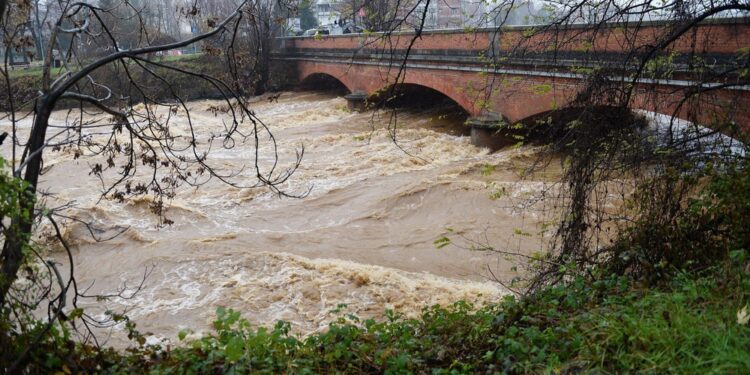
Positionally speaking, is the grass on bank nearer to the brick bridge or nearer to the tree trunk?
the tree trunk

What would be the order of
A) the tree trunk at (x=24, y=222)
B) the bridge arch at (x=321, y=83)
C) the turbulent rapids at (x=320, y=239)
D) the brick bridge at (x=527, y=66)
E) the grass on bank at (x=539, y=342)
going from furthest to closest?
the bridge arch at (x=321, y=83), the turbulent rapids at (x=320, y=239), the brick bridge at (x=527, y=66), the tree trunk at (x=24, y=222), the grass on bank at (x=539, y=342)

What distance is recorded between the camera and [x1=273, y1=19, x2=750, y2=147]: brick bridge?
575 centimetres

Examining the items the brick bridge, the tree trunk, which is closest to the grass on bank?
the tree trunk

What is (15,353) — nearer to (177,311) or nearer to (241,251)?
(177,311)

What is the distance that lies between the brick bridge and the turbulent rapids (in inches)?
39.6

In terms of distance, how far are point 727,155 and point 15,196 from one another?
15.0 ft

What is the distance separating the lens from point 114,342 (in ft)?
22.9

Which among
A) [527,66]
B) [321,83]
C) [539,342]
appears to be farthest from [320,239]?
[321,83]

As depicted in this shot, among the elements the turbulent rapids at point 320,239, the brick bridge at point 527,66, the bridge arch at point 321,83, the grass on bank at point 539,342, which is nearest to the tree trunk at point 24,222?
the grass on bank at point 539,342

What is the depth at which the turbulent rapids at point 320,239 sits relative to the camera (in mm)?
7809

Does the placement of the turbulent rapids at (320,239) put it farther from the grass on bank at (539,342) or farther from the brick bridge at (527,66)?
the grass on bank at (539,342)

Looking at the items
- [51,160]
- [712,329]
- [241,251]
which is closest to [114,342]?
[241,251]

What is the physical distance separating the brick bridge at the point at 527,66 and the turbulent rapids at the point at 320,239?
1.01m

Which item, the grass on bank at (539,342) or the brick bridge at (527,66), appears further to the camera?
the brick bridge at (527,66)
